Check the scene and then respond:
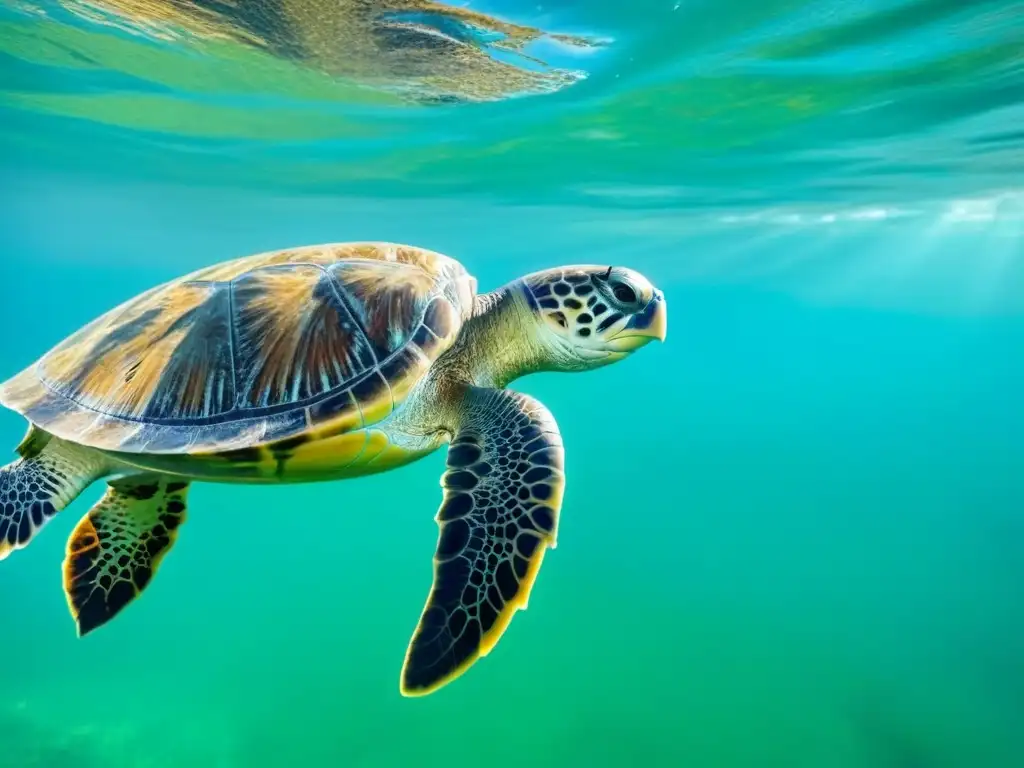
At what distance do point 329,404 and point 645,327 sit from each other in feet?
5.72

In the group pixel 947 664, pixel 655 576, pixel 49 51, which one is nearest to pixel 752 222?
pixel 655 576

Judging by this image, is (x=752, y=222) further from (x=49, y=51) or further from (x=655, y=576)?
(x=49, y=51)

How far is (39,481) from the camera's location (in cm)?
330

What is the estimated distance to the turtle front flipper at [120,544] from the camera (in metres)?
3.43

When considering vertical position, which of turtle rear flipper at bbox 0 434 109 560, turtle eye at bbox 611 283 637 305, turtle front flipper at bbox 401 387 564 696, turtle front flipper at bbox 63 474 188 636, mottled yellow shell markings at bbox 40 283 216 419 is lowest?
turtle front flipper at bbox 63 474 188 636

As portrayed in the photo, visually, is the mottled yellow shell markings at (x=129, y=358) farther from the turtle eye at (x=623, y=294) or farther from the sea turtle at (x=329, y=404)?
the turtle eye at (x=623, y=294)

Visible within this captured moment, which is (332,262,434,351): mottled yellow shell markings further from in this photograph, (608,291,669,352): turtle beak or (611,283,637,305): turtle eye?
(608,291,669,352): turtle beak

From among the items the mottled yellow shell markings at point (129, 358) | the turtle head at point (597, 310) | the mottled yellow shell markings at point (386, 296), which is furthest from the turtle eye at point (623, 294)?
the mottled yellow shell markings at point (129, 358)

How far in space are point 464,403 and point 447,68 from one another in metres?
6.23

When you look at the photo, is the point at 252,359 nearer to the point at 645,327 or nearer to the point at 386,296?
the point at 386,296

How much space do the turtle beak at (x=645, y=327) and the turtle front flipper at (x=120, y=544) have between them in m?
2.67

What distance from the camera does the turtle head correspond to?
3502 millimetres

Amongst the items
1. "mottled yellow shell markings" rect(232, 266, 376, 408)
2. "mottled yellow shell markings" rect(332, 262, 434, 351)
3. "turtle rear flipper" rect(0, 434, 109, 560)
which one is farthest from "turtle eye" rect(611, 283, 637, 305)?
"turtle rear flipper" rect(0, 434, 109, 560)

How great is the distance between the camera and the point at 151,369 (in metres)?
3.07
